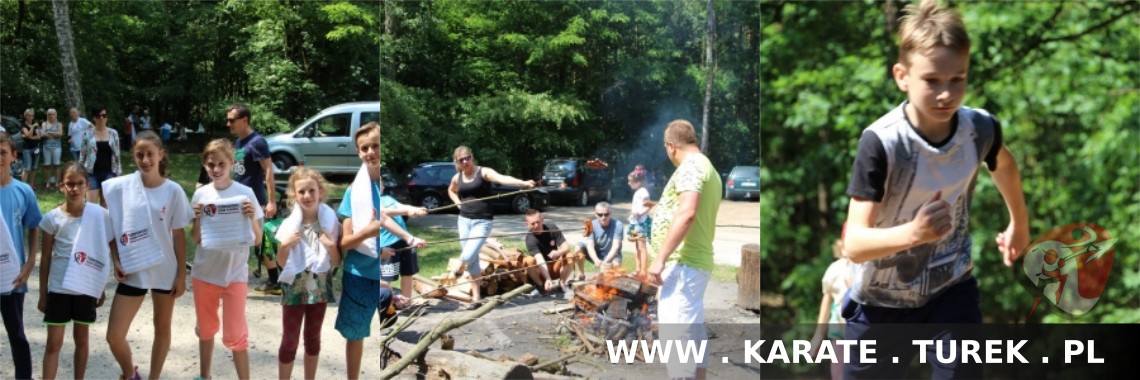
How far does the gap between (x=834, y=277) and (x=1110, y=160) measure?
133cm

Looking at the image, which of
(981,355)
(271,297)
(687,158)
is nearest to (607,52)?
(687,158)

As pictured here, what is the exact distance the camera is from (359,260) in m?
4.23

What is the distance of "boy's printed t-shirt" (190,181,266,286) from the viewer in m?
4.23

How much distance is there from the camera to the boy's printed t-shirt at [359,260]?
4.22m

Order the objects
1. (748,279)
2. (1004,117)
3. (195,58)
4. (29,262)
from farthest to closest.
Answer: (195,58) < (1004,117) < (29,262) < (748,279)

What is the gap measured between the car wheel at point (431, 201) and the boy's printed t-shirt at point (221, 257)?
0.68 meters

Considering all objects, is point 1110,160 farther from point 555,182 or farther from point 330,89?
point 330,89

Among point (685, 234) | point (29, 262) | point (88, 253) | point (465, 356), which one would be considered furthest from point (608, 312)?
point (29, 262)

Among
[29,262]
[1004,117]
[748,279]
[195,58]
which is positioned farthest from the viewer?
[195,58]

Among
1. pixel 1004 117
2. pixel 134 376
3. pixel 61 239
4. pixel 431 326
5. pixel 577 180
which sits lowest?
pixel 134 376

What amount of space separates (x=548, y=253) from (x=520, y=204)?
0.70ft

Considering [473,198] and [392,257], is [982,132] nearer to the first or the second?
[473,198]

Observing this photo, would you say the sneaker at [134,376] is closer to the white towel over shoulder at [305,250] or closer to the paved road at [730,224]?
the white towel over shoulder at [305,250]

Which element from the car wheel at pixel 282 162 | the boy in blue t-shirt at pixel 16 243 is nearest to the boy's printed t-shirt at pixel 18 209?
the boy in blue t-shirt at pixel 16 243
